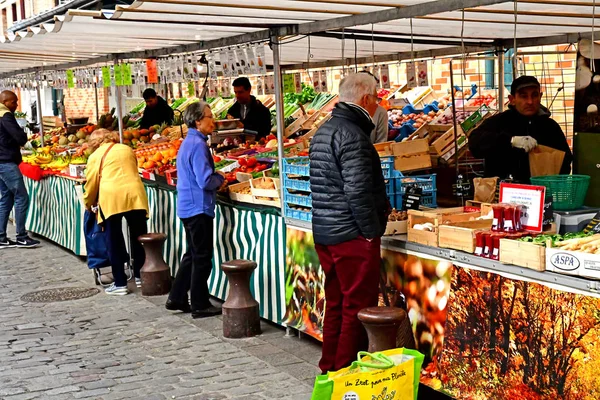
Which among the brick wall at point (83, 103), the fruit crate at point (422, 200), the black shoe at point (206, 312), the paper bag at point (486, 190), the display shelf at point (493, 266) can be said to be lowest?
the black shoe at point (206, 312)

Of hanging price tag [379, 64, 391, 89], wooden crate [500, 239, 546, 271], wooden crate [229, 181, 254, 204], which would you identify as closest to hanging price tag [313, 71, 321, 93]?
hanging price tag [379, 64, 391, 89]

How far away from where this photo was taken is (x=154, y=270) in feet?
29.6

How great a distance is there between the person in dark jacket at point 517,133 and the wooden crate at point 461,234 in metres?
1.30

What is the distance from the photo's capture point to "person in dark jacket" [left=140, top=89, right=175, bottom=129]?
1379 cm

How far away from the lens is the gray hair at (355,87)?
544 cm

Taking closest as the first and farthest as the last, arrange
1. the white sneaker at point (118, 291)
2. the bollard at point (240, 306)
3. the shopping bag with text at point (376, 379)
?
the shopping bag with text at point (376, 379) → the bollard at point (240, 306) → the white sneaker at point (118, 291)

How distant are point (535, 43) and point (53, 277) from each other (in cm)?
606

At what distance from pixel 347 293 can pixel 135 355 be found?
7.25ft

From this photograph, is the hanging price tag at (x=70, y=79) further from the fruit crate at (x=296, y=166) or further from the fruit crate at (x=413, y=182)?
the fruit crate at (x=413, y=182)

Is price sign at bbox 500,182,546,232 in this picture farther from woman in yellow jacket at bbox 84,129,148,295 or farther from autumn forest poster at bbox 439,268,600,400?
woman in yellow jacket at bbox 84,129,148,295

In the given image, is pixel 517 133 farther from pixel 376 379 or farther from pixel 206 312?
pixel 206 312

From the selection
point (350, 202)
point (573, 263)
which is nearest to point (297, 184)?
point (350, 202)

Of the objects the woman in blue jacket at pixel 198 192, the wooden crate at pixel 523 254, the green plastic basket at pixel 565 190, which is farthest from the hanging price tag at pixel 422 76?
the wooden crate at pixel 523 254

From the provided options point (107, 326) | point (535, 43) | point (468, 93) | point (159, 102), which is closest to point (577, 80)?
point (535, 43)
